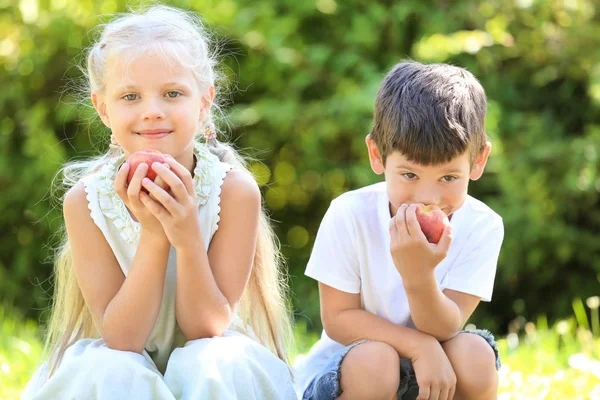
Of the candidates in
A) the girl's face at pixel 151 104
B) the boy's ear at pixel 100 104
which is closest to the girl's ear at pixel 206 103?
the girl's face at pixel 151 104

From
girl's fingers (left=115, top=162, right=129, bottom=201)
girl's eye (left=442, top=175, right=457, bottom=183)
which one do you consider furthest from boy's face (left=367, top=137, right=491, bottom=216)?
girl's fingers (left=115, top=162, right=129, bottom=201)

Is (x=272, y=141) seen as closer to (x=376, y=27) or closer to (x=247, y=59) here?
(x=247, y=59)

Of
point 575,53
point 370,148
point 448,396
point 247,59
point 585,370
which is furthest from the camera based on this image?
point 247,59

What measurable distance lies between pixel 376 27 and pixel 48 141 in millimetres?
1966

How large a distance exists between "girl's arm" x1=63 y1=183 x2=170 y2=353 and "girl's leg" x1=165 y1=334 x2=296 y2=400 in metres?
0.14

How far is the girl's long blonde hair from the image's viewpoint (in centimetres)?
270

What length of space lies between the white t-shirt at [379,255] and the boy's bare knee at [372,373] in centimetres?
23

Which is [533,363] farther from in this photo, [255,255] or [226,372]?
[226,372]

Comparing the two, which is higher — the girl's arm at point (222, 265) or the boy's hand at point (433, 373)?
the girl's arm at point (222, 265)

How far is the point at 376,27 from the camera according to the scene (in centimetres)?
513

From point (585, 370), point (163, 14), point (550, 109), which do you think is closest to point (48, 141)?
point (163, 14)

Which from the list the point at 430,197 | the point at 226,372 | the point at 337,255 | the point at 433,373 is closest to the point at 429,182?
the point at 430,197

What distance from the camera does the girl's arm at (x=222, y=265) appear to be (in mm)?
2539

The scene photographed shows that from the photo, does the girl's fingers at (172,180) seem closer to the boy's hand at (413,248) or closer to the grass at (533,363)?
the boy's hand at (413,248)
